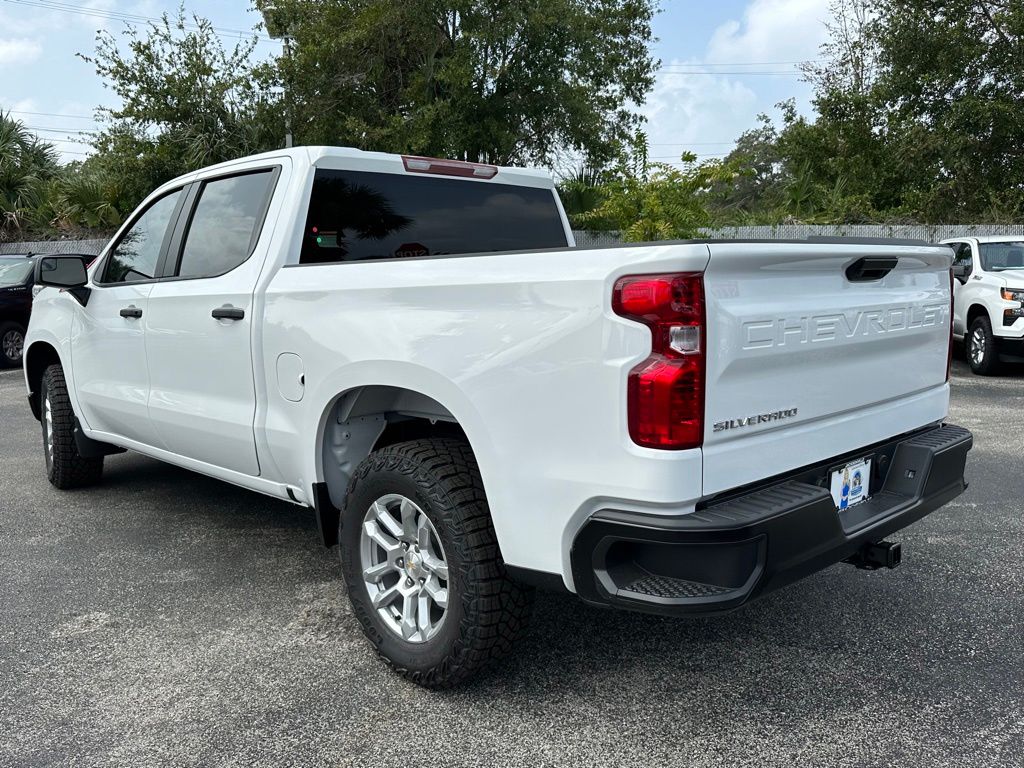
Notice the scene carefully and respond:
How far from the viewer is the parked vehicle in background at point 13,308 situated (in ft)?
43.0

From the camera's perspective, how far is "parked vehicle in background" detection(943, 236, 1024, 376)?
10.4 metres

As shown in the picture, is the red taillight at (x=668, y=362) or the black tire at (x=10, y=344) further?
the black tire at (x=10, y=344)

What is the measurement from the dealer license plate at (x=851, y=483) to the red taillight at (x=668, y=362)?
77 centimetres

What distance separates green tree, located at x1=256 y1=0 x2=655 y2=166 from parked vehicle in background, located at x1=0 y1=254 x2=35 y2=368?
839cm

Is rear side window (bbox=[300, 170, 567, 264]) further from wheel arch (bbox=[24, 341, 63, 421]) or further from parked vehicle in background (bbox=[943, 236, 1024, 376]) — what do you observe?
parked vehicle in background (bbox=[943, 236, 1024, 376])

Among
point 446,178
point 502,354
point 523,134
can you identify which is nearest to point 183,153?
point 523,134

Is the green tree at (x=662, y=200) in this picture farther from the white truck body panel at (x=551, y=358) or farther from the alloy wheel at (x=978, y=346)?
the white truck body panel at (x=551, y=358)

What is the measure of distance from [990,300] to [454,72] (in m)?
12.3

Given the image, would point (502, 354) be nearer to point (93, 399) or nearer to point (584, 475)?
point (584, 475)

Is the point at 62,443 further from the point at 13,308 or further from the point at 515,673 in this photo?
the point at 13,308

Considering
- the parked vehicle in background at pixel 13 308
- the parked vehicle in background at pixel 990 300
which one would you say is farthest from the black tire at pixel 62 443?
the parked vehicle in background at pixel 990 300

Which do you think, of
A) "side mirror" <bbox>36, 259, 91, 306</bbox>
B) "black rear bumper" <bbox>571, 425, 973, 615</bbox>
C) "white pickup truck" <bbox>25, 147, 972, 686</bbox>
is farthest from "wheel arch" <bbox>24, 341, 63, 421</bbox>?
"black rear bumper" <bbox>571, 425, 973, 615</bbox>

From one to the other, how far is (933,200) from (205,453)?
20.7 m

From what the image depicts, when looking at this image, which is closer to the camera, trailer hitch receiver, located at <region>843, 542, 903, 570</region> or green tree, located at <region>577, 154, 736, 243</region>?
trailer hitch receiver, located at <region>843, 542, 903, 570</region>
